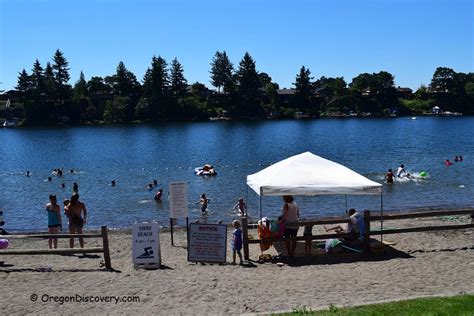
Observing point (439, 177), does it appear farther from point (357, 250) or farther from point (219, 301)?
point (219, 301)

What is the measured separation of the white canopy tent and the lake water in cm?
1095

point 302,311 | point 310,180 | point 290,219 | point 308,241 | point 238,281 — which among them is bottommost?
point 238,281

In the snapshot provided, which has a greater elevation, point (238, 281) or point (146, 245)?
point (146, 245)

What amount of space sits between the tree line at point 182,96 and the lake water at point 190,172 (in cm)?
5066

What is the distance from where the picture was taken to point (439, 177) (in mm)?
42281

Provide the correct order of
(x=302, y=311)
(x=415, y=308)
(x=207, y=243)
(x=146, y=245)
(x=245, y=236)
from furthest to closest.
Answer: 1. (x=245, y=236)
2. (x=207, y=243)
3. (x=146, y=245)
4. (x=302, y=311)
5. (x=415, y=308)

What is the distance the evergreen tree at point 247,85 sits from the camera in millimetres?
165750

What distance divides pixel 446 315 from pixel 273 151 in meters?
66.5

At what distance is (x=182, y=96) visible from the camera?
161 m

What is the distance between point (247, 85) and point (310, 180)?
152207 mm

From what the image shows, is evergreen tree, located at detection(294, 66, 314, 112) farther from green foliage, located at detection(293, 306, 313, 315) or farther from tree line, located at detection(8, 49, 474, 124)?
green foliage, located at detection(293, 306, 313, 315)

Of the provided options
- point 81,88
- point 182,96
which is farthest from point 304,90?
point 81,88

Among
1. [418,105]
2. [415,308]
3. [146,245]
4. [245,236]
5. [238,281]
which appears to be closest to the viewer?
[415,308]

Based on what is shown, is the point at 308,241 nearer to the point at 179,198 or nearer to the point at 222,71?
the point at 179,198
